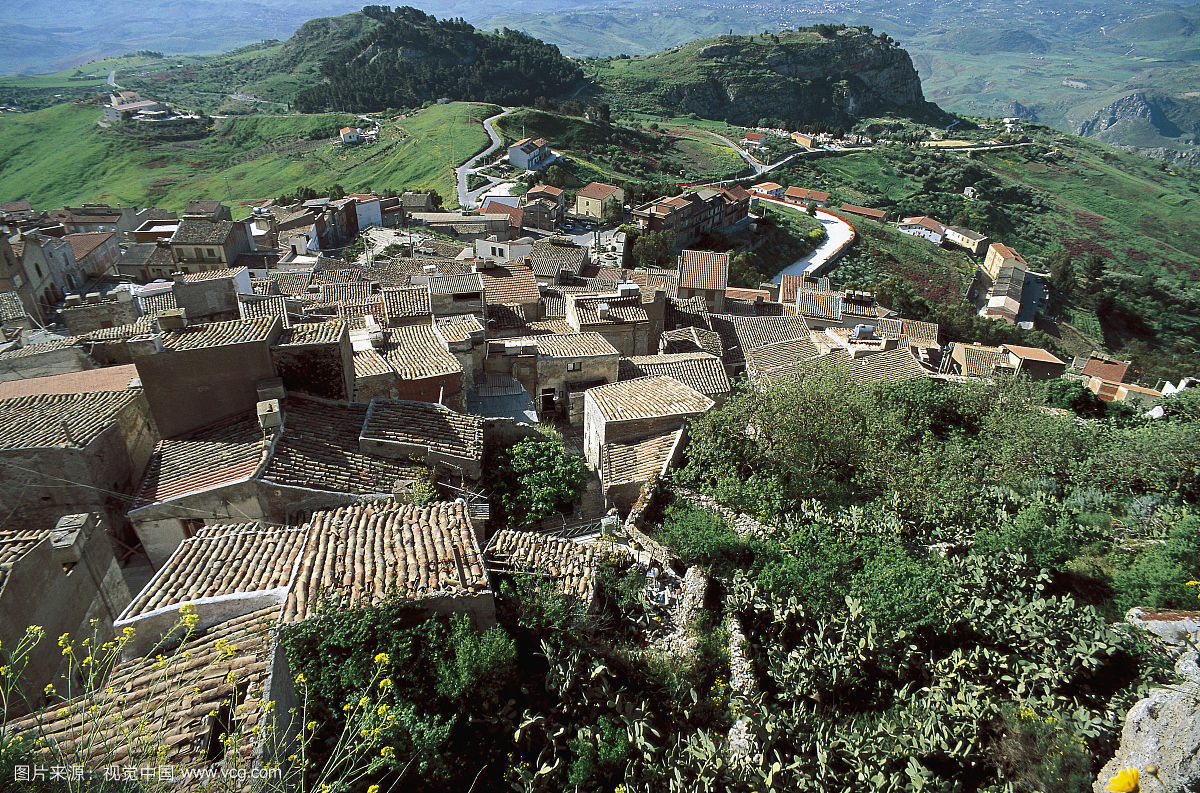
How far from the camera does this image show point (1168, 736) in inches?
276

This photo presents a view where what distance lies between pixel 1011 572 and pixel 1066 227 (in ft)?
401

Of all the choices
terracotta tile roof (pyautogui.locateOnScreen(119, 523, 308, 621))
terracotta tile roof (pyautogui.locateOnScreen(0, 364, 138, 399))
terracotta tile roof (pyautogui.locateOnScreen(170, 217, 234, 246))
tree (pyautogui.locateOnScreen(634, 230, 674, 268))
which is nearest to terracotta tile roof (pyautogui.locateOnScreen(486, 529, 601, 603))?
terracotta tile roof (pyautogui.locateOnScreen(119, 523, 308, 621))

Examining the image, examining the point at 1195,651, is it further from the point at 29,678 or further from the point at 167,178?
the point at 167,178

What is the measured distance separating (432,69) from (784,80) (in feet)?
291

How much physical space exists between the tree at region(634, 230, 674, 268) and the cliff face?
354 ft

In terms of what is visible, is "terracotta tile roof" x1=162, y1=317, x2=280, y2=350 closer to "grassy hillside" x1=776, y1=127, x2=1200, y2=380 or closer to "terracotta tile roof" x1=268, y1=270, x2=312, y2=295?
"terracotta tile roof" x1=268, y1=270, x2=312, y2=295

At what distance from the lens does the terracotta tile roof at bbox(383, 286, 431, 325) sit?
23078mm

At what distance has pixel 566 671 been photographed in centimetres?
843

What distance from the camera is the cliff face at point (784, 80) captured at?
528 ft

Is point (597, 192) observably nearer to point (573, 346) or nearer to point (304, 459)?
point (573, 346)

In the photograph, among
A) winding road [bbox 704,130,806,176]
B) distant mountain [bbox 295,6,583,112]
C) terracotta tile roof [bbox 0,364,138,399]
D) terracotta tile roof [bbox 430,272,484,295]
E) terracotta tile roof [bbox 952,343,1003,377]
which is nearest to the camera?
terracotta tile roof [bbox 0,364,138,399]

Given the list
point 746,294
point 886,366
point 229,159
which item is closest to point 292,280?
point 746,294

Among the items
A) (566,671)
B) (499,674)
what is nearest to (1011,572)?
(566,671)

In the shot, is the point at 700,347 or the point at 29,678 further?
the point at 700,347
